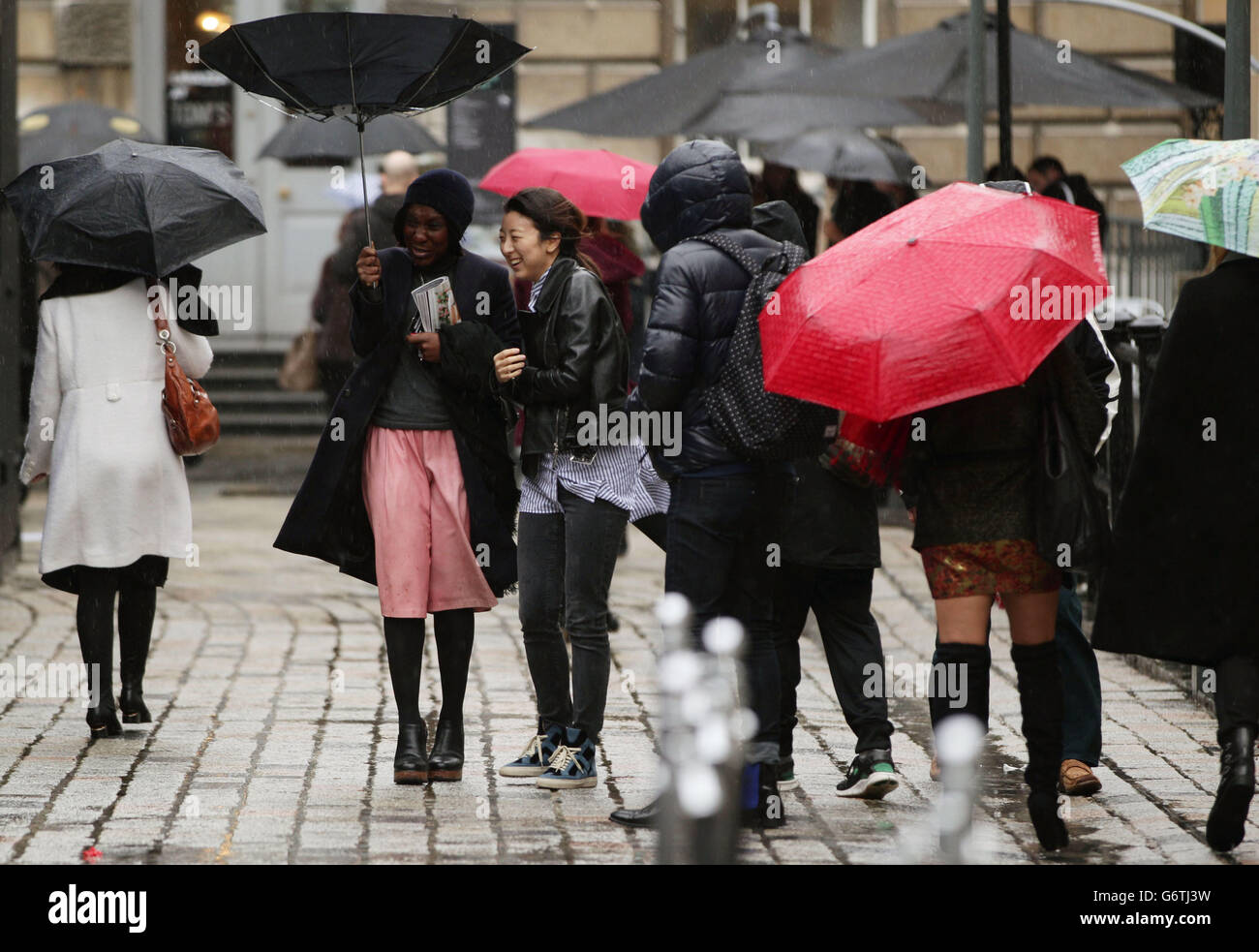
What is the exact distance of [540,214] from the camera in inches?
260

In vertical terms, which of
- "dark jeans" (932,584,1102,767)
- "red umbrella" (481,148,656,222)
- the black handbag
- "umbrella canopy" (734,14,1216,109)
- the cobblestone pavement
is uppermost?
"umbrella canopy" (734,14,1216,109)

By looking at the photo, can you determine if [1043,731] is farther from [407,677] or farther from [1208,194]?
[407,677]

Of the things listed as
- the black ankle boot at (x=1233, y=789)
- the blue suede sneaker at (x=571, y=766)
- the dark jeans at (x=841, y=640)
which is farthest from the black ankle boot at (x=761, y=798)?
the black ankle boot at (x=1233, y=789)

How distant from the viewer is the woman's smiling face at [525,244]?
6.61 meters

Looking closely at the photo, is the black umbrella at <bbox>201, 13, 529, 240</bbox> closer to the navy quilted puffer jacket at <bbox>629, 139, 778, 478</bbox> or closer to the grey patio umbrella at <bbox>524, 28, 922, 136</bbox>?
the navy quilted puffer jacket at <bbox>629, 139, 778, 478</bbox>

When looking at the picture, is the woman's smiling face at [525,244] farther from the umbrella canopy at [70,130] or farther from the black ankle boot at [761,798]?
the umbrella canopy at [70,130]

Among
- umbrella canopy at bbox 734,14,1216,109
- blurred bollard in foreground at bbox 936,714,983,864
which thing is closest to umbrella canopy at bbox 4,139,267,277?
blurred bollard in foreground at bbox 936,714,983,864

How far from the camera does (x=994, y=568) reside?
560cm

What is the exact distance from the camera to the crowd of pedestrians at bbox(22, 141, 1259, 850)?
5637 millimetres

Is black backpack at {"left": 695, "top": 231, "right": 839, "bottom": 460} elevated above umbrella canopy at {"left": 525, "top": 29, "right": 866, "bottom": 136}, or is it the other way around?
umbrella canopy at {"left": 525, "top": 29, "right": 866, "bottom": 136}

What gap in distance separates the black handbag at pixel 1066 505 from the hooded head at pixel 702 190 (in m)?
1.12

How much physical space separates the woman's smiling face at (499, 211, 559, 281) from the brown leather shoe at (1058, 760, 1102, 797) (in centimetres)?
231

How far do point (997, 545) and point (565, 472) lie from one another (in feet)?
5.03
